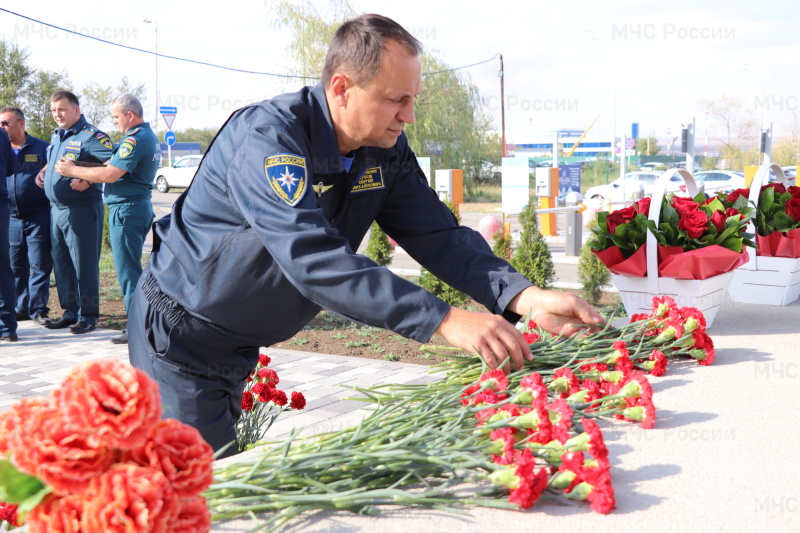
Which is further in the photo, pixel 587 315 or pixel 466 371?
pixel 587 315

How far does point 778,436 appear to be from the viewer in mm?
1617

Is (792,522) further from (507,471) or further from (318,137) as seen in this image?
(318,137)

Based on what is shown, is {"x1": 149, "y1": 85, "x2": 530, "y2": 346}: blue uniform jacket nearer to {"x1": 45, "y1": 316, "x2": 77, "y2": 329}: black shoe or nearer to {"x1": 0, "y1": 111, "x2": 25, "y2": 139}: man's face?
{"x1": 45, "y1": 316, "x2": 77, "y2": 329}: black shoe

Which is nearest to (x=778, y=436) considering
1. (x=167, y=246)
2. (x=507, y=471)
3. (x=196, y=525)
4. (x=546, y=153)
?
(x=507, y=471)

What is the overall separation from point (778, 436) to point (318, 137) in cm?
135

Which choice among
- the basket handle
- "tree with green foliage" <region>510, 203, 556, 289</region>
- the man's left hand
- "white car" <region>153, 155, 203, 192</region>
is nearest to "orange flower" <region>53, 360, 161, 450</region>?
the man's left hand

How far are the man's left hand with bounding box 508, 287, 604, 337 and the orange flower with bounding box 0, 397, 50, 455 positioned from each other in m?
1.43

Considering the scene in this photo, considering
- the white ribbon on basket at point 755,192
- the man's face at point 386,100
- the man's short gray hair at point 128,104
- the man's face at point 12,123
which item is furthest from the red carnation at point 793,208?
the man's face at point 12,123

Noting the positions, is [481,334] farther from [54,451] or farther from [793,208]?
[793,208]

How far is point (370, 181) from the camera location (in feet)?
7.50

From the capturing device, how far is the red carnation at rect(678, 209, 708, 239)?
8.85ft

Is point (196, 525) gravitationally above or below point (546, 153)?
below

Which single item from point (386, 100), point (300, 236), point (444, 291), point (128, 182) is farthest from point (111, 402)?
point (444, 291)

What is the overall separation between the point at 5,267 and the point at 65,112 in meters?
1.52
